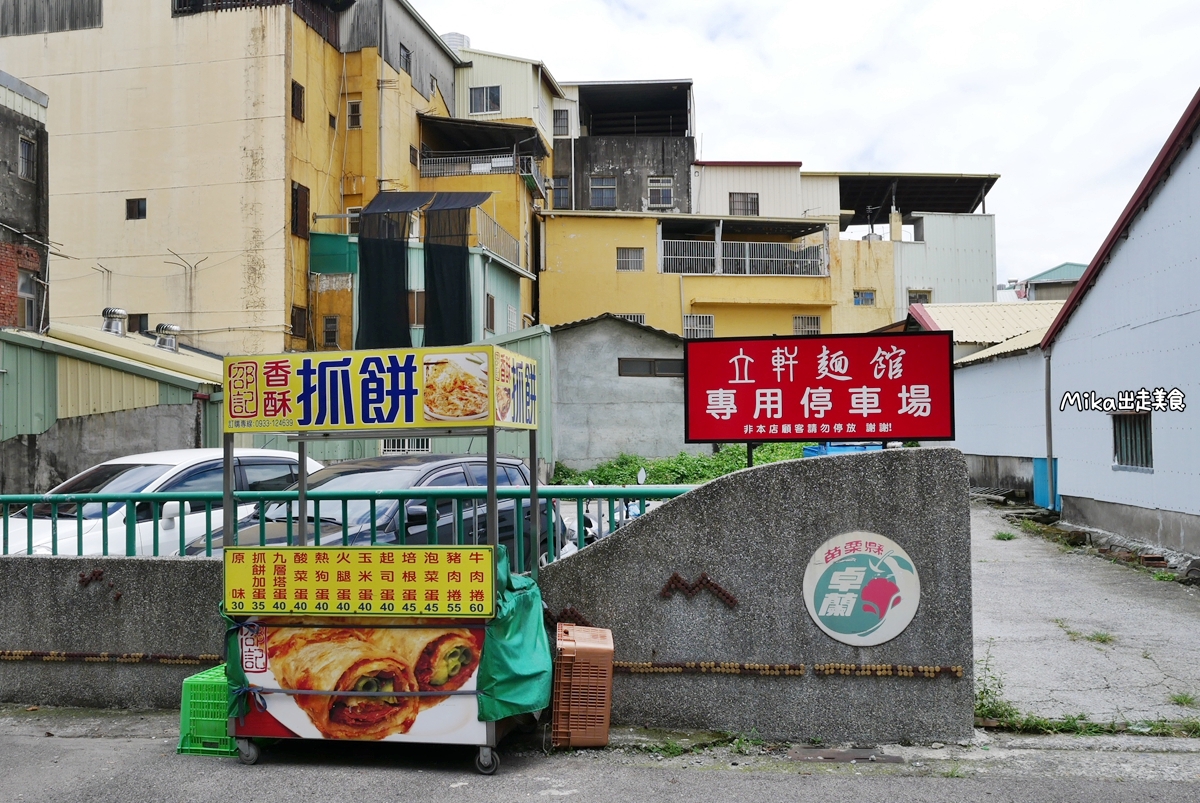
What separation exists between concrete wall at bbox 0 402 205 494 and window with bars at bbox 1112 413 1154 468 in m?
17.6

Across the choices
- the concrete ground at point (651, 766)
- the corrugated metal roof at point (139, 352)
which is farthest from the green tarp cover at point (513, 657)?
the corrugated metal roof at point (139, 352)

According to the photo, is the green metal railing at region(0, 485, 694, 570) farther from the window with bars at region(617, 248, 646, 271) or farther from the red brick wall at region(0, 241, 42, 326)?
the window with bars at region(617, 248, 646, 271)

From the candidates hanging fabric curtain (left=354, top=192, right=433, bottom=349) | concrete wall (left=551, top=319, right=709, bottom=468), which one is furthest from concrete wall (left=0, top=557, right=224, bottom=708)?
hanging fabric curtain (left=354, top=192, right=433, bottom=349)

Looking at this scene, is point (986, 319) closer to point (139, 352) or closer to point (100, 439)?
point (139, 352)

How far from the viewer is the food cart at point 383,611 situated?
215 inches

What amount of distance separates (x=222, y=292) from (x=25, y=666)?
22974 mm

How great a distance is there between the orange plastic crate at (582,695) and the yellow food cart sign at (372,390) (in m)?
1.44

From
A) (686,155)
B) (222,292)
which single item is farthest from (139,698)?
(686,155)

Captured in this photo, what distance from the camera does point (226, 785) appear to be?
17.4ft

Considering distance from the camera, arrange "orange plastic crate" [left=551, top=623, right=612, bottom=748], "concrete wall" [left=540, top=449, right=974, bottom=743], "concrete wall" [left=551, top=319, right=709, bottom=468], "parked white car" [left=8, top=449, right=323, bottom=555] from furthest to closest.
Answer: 1. "concrete wall" [left=551, top=319, right=709, bottom=468]
2. "parked white car" [left=8, top=449, right=323, bottom=555]
3. "concrete wall" [left=540, top=449, right=974, bottom=743]
4. "orange plastic crate" [left=551, top=623, right=612, bottom=748]

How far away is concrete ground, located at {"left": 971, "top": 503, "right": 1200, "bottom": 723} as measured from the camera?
6.64 m

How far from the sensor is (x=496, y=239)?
103ft

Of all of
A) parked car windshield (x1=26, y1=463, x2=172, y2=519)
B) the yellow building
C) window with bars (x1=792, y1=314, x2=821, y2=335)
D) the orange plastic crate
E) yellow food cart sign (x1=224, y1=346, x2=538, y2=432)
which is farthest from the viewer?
window with bars (x1=792, y1=314, x2=821, y2=335)

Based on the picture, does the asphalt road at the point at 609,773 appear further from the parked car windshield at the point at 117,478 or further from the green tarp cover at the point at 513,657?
the parked car windshield at the point at 117,478
